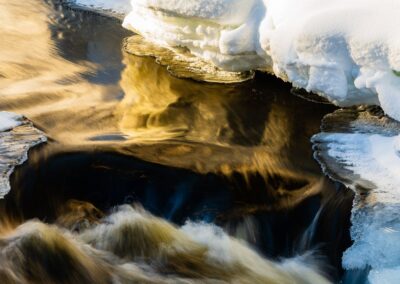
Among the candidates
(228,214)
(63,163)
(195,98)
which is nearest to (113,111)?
(195,98)

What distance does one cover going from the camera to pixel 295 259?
3527 mm

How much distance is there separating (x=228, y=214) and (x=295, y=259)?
0.49m

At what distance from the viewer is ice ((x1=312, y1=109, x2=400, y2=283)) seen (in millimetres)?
3250

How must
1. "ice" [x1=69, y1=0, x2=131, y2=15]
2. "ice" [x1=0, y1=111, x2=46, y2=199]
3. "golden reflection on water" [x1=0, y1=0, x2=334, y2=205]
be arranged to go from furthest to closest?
"ice" [x1=69, y1=0, x2=131, y2=15]
"golden reflection on water" [x1=0, y1=0, x2=334, y2=205]
"ice" [x1=0, y1=111, x2=46, y2=199]

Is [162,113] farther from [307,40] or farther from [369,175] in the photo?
[369,175]

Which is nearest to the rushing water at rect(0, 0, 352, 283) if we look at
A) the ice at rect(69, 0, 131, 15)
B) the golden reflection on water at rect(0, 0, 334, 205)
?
the golden reflection on water at rect(0, 0, 334, 205)

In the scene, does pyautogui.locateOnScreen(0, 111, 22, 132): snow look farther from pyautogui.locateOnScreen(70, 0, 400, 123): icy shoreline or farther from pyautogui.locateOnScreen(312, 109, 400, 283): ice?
pyautogui.locateOnScreen(312, 109, 400, 283): ice

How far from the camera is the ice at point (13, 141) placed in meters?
3.90

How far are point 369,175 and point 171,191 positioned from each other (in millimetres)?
1283

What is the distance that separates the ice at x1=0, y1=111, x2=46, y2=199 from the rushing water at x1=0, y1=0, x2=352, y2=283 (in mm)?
72

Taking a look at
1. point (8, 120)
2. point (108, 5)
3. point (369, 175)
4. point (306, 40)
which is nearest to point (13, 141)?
point (8, 120)

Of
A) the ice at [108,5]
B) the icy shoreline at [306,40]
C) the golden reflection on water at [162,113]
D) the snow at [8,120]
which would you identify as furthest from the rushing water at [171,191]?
the ice at [108,5]

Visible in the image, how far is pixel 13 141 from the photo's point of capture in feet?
14.1

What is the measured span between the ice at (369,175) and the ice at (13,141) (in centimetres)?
204
